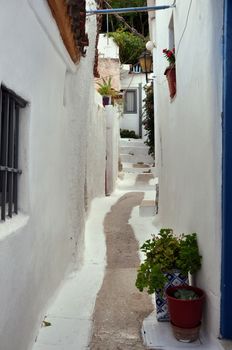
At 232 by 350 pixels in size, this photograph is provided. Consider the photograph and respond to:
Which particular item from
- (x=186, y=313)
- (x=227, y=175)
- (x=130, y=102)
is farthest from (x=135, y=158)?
(x=227, y=175)

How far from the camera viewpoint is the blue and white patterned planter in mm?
3598

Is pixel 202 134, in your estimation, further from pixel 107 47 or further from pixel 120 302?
pixel 107 47

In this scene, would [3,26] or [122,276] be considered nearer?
[3,26]

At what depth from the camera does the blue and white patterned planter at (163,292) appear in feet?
11.8

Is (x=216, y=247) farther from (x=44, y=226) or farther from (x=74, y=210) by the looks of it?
(x=74, y=210)

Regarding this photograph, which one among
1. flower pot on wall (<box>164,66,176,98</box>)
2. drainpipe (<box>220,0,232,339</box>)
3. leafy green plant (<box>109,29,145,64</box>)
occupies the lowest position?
drainpipe (<box>220,0,232,339</box>)

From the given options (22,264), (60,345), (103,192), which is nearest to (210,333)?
(60,345)

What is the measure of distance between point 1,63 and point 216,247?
6.75 ft

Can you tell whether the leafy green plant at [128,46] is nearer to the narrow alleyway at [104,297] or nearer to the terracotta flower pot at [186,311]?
the narrow alleyway at [104,297]

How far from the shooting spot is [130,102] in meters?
22.5

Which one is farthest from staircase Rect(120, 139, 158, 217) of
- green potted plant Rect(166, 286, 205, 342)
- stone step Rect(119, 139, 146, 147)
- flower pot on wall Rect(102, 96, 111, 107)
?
green potted plant Rect(166, 286, 205, 342)

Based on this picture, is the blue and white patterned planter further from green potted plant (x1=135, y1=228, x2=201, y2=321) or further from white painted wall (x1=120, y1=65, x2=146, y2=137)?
white painted wall (x1=120, y1=65, x2=146, y2=137)

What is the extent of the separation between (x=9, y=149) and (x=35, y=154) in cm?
43

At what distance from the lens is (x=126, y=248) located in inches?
271
